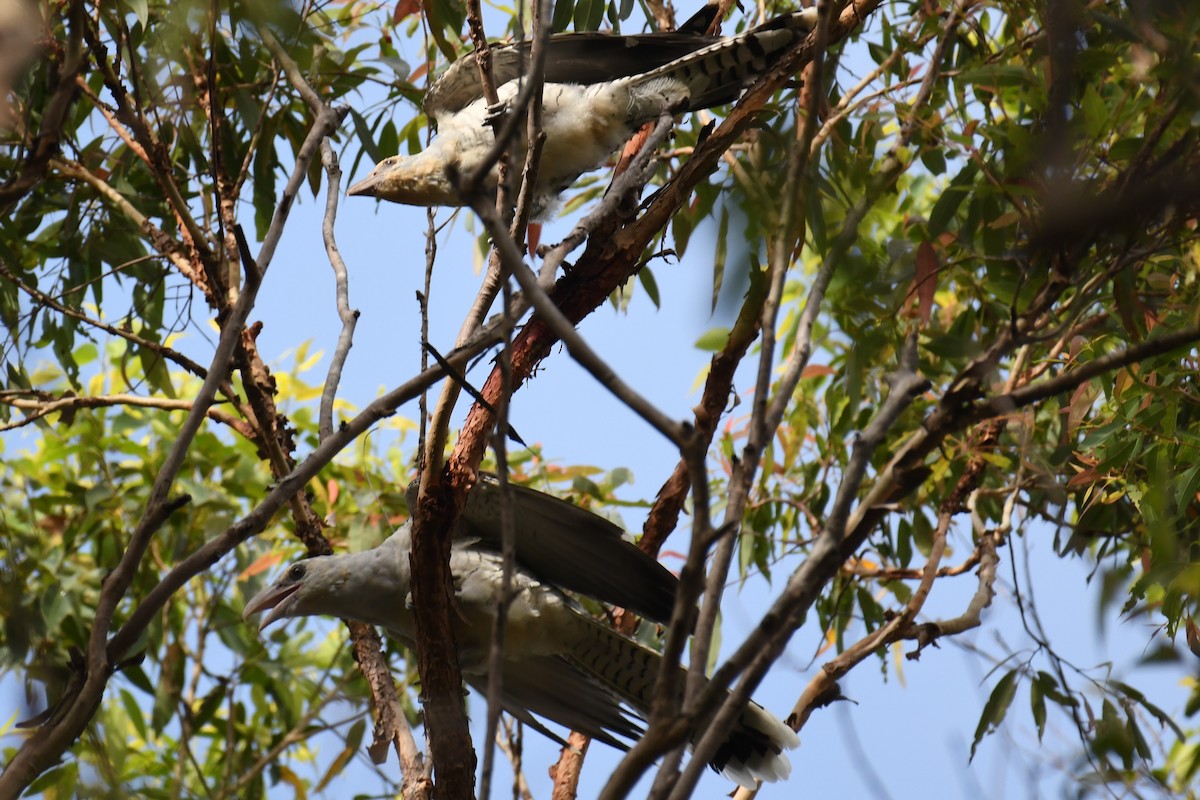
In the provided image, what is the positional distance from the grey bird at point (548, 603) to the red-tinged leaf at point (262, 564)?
1153 mm

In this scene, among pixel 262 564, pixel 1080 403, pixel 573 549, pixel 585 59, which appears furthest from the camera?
pixel 262 564

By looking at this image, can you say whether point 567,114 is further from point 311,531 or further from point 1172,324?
point 1172,324

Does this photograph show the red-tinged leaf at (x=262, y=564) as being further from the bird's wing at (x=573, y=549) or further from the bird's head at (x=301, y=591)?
the bird's wing at (x=573, y=549)

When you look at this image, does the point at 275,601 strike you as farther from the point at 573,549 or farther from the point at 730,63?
Result: the point at 730,63

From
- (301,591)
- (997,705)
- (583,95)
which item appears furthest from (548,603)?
(583,95)

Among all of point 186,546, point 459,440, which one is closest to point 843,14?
point 459,440

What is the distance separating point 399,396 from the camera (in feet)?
6.38

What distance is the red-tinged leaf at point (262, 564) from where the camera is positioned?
4.66m

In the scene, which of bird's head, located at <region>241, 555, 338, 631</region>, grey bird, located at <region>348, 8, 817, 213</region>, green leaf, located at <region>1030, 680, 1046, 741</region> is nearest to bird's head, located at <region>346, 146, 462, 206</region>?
grey bird, located at <region>348, 8, 817, 213</region>

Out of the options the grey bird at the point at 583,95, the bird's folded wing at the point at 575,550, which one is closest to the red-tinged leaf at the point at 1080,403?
the bird's folded wing at the point at 575,550

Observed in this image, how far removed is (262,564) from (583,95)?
225 cm

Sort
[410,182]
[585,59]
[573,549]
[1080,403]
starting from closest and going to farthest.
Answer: [1080,403]
[573,549]
[585,59]
[410,182]

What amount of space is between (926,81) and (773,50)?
118cm

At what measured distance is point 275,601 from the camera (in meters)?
3.52
